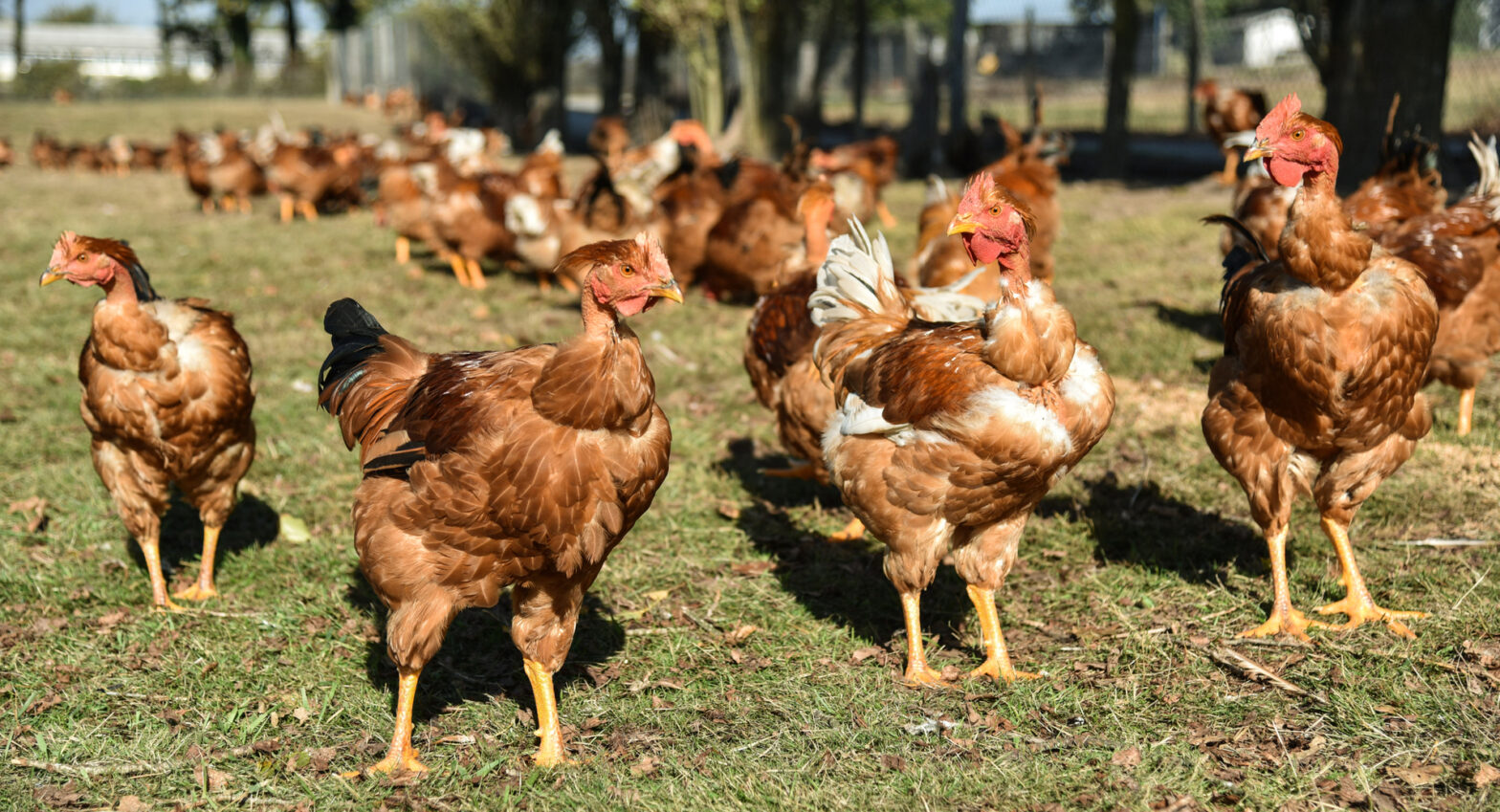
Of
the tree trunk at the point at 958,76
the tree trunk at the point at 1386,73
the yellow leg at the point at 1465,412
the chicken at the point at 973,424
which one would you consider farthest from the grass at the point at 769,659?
the tree trunk at the point at 958,76

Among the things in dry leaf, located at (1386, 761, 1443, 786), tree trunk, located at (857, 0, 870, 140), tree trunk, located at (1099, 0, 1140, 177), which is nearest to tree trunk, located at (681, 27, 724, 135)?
A: tree trunk, located at (857, 0, 870, 140)

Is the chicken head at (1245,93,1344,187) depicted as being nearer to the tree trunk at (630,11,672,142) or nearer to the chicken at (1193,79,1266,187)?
the chicken at (1193,79,1266,187)

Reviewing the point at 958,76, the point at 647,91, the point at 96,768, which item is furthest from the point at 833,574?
the point at 647,91

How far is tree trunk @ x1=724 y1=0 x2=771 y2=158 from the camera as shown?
671 inches

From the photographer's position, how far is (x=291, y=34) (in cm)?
4353

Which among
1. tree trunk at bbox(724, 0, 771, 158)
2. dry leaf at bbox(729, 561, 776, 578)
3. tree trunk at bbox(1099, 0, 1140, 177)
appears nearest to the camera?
dry leaf at bbox(729, 561, 776, 578)

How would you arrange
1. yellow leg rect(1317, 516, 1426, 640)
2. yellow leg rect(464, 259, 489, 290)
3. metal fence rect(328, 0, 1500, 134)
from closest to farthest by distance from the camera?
yellow leg rect(1317, 516, 1426, 640)
yellow leg rect(464, 259, 489, 290)
metal fence rect(328, 0, 1500, 134)

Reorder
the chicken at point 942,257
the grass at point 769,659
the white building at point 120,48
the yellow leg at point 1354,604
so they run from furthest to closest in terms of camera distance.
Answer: the white building at point 120,48, the chicken at point 942,257, the yellow leg at point 1354,604, the grass at point 769,659

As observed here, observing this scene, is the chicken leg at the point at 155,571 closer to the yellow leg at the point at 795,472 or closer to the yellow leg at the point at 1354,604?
the yellow leg at the point at 795,472

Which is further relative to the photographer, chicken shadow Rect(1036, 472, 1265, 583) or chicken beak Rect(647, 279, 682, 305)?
chicken shadow Rect(1036, 472, 1265, 583)

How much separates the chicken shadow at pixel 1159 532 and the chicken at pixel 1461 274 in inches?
63.1

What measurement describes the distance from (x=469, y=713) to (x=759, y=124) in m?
15.5

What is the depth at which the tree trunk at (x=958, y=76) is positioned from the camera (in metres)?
16.1

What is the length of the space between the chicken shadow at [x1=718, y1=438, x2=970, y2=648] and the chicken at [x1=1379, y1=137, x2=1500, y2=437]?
9.92 ft
